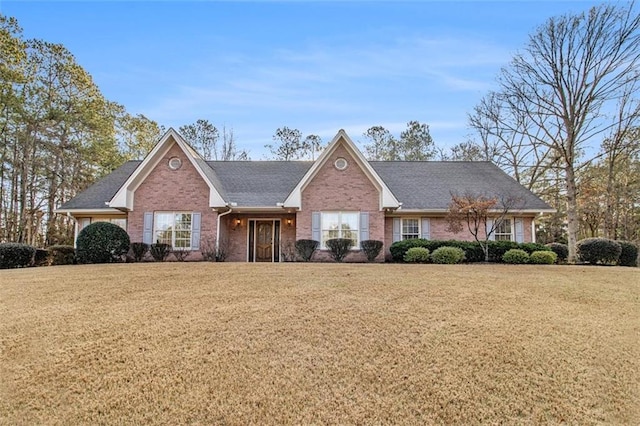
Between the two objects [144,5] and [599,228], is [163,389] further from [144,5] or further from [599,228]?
[599,228]

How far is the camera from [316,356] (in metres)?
5.30

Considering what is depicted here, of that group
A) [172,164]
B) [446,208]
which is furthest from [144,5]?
[446,208]

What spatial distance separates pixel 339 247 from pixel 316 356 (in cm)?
1079

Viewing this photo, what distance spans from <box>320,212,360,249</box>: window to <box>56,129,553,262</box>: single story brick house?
0.14 ft

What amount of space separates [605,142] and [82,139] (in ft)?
116

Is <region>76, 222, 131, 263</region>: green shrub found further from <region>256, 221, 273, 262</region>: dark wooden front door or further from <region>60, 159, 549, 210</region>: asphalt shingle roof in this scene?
<region>256, 221, 273, 262</region>: dark wooden front door

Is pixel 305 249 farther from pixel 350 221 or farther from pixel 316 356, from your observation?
pixel 316 356

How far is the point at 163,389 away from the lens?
15.3 feet

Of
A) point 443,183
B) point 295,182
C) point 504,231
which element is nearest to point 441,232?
point 504,231

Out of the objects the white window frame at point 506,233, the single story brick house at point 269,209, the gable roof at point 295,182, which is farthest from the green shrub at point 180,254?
the white window frame at point 506,233

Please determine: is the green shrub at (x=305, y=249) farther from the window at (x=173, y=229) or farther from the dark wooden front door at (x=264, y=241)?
the window at (x=173, y=229)

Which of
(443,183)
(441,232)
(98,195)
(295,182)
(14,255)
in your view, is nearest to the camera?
(14,255)

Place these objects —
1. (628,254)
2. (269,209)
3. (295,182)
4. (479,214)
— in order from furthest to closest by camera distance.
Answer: (295,182) → (269,209) → (628,254) → (479,214)

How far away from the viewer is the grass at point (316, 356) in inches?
172
